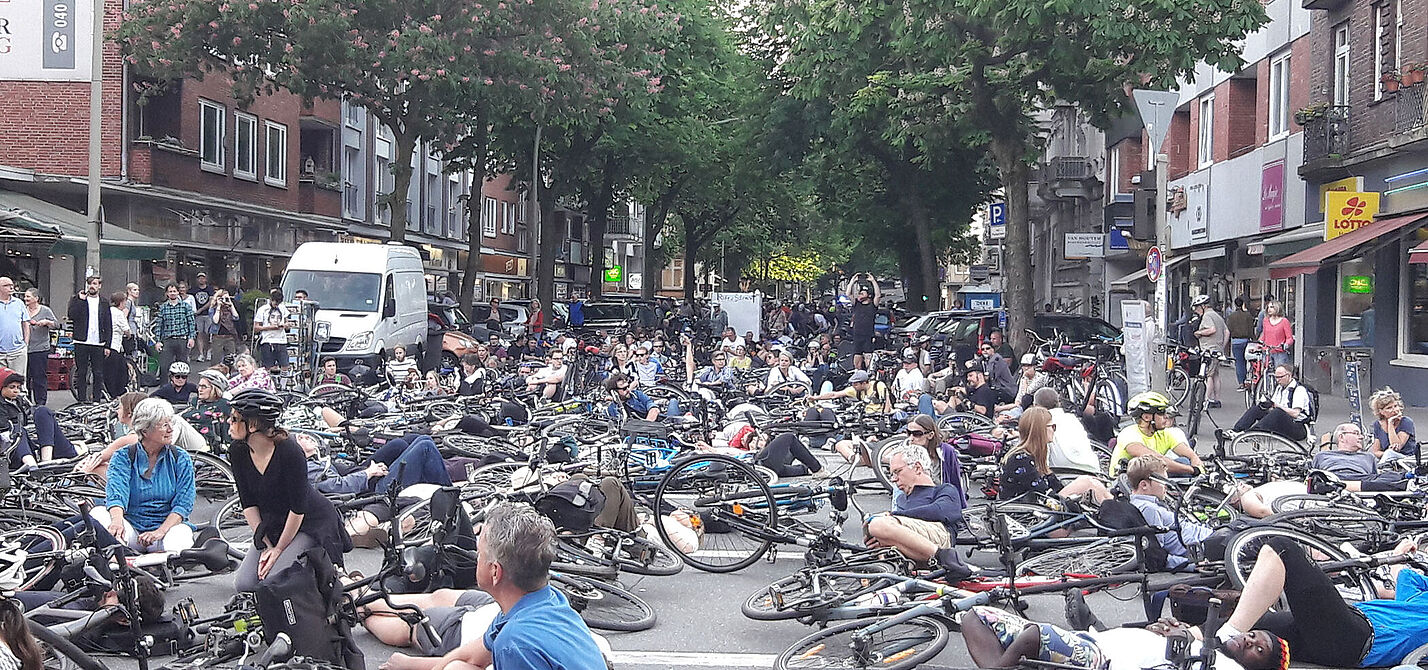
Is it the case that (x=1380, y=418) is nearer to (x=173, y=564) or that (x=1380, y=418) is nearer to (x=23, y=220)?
(x=173, y=564)

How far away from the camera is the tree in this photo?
23.6 meters

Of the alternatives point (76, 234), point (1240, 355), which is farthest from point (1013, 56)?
point (76, 234)

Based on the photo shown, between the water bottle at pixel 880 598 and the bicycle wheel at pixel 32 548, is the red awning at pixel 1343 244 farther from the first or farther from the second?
the bicycle wheel at pixel 32 548

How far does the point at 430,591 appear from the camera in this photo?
7.70m

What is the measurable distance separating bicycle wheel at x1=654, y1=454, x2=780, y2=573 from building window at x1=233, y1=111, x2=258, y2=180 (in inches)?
1094

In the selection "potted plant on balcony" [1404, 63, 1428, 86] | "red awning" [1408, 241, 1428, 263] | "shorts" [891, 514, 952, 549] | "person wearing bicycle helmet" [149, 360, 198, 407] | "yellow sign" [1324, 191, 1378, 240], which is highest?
"potted plant on balcony" [1404, 63, 1428, 86]

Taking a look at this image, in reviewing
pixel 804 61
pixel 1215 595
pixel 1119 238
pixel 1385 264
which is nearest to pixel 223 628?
pixel 1215 595

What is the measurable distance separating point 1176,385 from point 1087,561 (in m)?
14.0

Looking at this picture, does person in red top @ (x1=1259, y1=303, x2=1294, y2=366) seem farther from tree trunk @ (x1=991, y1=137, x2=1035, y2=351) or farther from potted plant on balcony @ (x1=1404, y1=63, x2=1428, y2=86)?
tree trunk @ (x1=991, y1=137, x2=1035, y2=351)

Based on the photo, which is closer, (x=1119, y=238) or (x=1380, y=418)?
(x=1380, y=418)

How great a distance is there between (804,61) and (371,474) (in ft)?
68.7

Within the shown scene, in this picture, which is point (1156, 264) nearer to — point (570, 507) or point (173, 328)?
point (570, 507)

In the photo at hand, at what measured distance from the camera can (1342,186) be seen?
2431 cm

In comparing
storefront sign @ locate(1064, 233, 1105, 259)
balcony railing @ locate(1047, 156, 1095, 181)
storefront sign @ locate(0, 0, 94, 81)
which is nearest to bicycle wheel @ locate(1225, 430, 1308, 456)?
storefront sign @ locate(1064, 233, 1105, 259)
